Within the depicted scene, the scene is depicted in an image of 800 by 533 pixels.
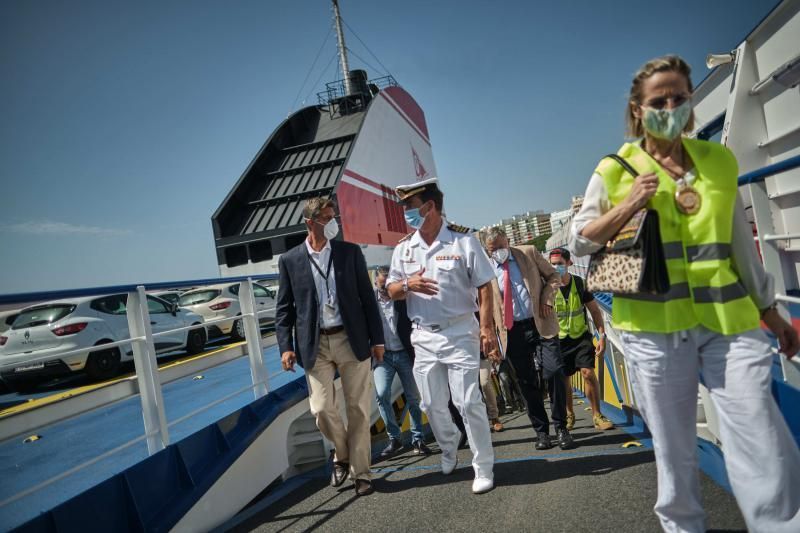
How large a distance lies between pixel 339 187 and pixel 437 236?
11327 millimetres

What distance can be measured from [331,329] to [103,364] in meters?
6.05

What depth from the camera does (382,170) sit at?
18.3 meters

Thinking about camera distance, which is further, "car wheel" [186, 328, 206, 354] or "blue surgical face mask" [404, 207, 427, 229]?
"car wheel" [186, 328, 206, 354]

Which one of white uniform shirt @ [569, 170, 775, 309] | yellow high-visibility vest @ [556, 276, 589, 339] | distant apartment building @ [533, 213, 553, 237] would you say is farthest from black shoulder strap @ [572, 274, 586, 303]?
distant apartment building @ [533, 213, 553, 237]

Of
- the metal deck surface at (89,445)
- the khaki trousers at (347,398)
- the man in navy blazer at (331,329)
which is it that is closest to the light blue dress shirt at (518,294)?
the man in navy blazer at (331,329)

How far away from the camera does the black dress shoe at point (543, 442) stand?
3861mm

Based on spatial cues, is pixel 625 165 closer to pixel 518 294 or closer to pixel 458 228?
pixel 458 228

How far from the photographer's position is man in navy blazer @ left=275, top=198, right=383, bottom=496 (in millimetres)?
3475

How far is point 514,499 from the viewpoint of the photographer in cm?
288

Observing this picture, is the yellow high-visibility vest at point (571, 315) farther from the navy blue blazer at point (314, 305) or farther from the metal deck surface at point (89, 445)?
the metal deck surface at point (89, 445)

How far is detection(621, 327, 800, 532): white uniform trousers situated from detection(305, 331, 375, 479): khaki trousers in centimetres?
207

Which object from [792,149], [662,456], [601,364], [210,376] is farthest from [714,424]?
[210,376]

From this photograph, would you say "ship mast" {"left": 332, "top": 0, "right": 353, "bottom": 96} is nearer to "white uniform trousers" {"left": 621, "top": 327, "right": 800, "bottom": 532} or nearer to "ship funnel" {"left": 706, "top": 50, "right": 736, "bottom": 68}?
"ship funnel" {"left": 706, "top": 50, "right": 736, "bottom": 68}

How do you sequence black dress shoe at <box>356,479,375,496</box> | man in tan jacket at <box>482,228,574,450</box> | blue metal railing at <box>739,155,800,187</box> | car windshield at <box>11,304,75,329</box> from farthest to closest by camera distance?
car windshield at <box>11,304,75,329</box> → man in tan jacket at <box>482,228,574,450</box> → black dress shoe at <box>356,479,375,496</box> → blue metal railing at <box>739,155,800,187</box>
